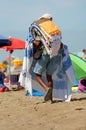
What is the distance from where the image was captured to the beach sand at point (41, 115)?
229 inches

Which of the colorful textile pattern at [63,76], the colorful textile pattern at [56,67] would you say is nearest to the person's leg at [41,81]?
the colorful textile pattern at [56,67]

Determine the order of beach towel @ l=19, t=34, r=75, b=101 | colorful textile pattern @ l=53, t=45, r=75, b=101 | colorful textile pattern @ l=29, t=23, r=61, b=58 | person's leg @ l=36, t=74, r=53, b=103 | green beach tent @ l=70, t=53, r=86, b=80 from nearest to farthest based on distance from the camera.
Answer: colorful textile pattern @ l=29, t=23, r=61, b=58, person's leg @ l=36, t=74, r=53, b=103, beach towel @ l=19, t=34, r=75, b=101, colorful textile pattern @ l=53, t=45, r=75, b=101, green beach tent @ l=70, t=53, r=86, b=80

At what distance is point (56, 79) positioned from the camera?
346 inches

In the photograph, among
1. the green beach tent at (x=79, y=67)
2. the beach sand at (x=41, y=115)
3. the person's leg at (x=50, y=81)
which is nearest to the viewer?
the beach sand at (x=41, y=115)

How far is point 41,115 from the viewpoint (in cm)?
674

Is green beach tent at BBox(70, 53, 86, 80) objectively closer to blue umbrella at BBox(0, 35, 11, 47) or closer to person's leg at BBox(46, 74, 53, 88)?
blue umbrella at BBox(0, 35, 11, 47)

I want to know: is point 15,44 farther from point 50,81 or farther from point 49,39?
point 49,39

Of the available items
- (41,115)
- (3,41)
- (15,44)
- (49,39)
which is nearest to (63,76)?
(49,39)

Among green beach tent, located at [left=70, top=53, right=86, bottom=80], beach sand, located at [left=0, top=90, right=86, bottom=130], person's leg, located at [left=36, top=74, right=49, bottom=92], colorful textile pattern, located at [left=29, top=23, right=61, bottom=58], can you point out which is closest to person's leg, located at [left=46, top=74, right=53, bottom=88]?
person's leg, located at [left=36, top=74, right=49, bottom=92]

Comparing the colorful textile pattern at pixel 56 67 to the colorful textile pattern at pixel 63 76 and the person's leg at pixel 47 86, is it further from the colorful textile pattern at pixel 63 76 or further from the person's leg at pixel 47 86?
the person's leg at pixel 47 86

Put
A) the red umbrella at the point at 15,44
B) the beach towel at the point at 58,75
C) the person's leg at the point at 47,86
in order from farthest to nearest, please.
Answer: the red umbrella at the point at 15,44, the beach towel at the point at 58,75, the person's leg at the point at 47,86

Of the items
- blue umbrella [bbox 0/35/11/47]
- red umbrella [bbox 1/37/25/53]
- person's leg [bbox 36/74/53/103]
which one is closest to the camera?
person's leg [bbox 36/74/53/103]

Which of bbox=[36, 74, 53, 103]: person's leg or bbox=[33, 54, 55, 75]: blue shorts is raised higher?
bbox=[33, 54, 55, 75]: blue shorts

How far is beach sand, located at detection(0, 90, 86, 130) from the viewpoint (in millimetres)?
5808
